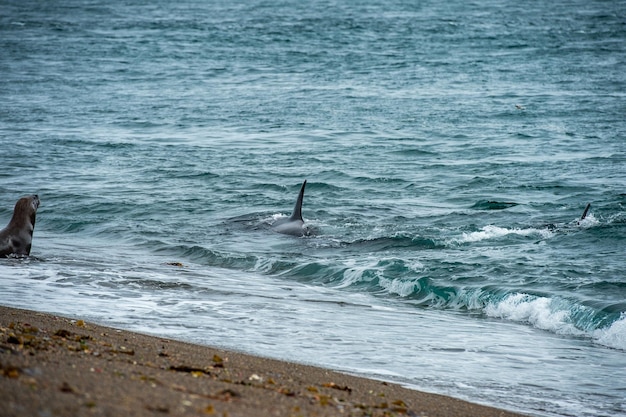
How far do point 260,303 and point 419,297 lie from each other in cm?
231

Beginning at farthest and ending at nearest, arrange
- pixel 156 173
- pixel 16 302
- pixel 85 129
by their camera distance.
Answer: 1. pixel 85 129
2. pixel 156 173
3. pixel 16 302

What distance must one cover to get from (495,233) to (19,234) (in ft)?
24.1

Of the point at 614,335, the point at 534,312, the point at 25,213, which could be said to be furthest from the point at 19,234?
the point at 614,335

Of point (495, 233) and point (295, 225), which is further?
point (295, 225)

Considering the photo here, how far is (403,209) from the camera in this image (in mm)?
16266

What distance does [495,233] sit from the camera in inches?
559

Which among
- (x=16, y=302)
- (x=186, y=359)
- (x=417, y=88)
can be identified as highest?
(x=186, y=359)

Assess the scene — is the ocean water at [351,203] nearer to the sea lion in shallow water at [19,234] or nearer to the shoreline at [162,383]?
the sea lion in shallow water at [19,234]

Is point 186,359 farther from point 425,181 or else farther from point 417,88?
point 417,88

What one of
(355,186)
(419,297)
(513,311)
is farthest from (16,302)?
(355,186)

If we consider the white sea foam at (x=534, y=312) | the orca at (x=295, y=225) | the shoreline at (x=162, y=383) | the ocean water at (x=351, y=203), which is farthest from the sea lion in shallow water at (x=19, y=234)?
the white sea foam at (x=534, y=312)

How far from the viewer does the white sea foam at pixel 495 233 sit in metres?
13.9

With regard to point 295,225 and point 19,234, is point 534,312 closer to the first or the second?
point 295,225

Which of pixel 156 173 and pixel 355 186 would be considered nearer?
pixel 355 186
